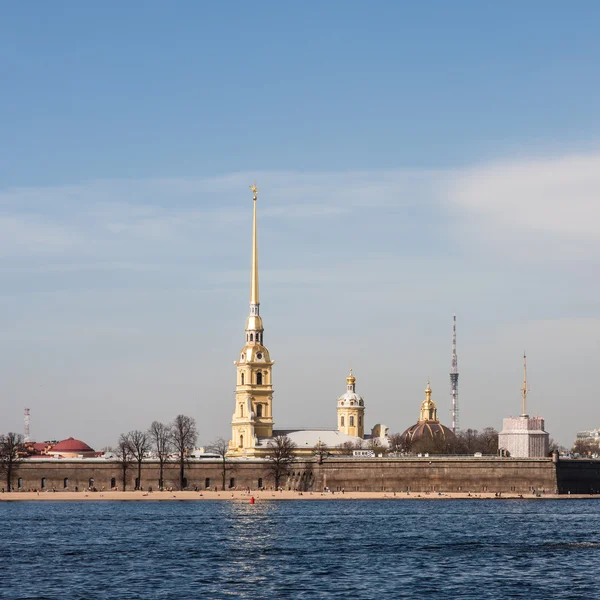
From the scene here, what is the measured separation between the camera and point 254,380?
189 m

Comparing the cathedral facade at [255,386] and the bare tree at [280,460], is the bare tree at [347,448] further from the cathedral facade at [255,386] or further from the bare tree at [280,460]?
the bare tree at [280,460]

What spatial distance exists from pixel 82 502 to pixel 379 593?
281 feet

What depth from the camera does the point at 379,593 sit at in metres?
56.9

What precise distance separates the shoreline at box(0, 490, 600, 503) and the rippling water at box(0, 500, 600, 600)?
23.2 m

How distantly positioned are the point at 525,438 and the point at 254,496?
32.7 meters

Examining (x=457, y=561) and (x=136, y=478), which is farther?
(x=136, y=478)

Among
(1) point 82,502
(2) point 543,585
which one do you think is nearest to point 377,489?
(1) point 82,502

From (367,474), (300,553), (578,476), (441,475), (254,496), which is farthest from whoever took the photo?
(367,474)

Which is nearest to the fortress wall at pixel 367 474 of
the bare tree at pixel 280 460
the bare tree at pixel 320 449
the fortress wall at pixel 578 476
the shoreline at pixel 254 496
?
the fortress wall at pixel 578 476

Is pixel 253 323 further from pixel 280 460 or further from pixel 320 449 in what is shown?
pixel 280 460

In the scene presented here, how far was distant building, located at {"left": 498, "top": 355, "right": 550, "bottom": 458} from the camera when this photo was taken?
15275 cm

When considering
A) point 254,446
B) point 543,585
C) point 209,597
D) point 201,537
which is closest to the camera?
point 209,597

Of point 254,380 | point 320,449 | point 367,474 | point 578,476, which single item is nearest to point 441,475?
point 367,474

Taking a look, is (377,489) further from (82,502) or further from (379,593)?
(379,593)
